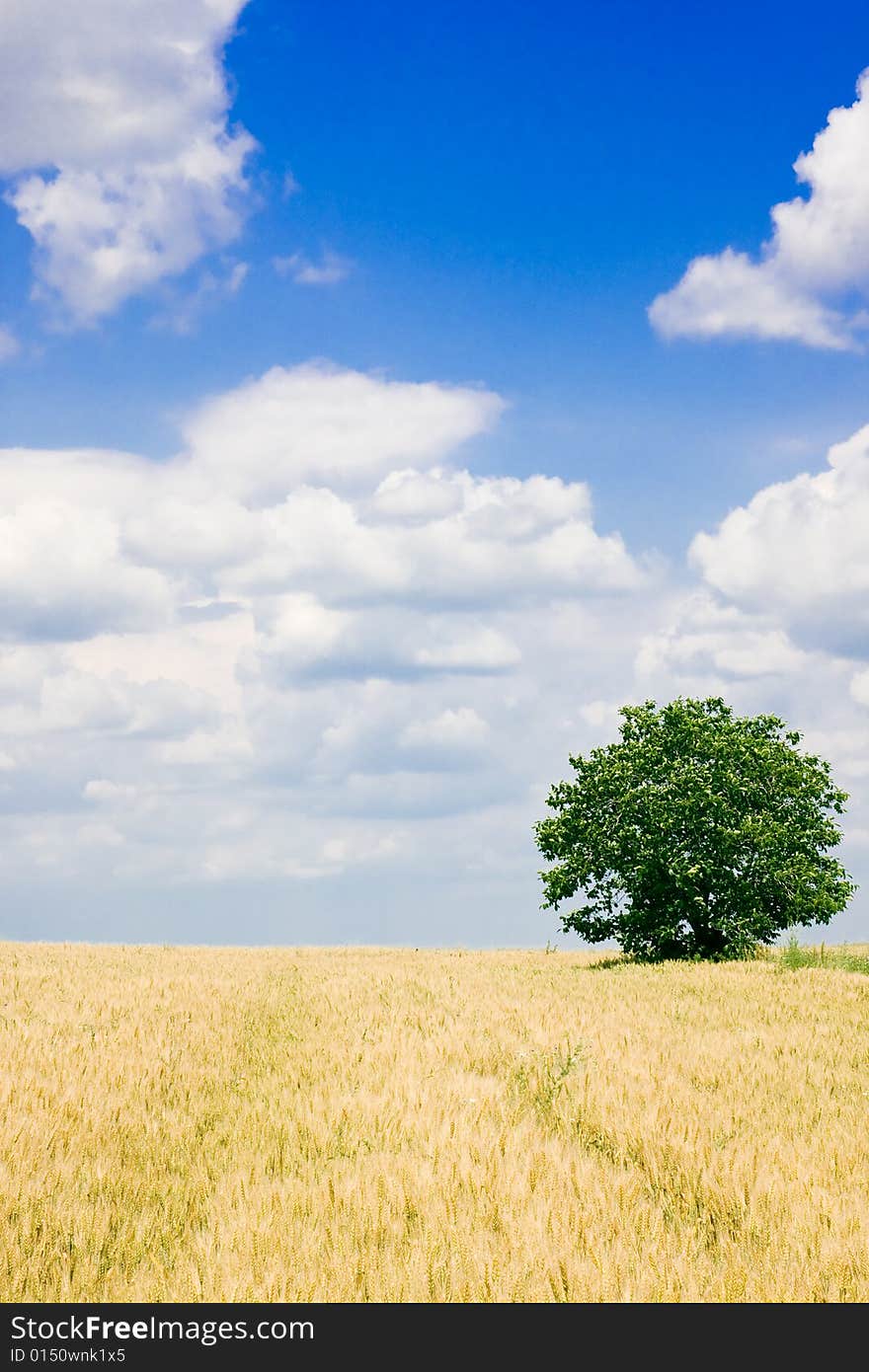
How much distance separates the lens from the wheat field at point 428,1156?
628 cm

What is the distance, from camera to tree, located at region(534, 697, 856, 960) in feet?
101

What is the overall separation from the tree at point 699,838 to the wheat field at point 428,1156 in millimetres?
13359

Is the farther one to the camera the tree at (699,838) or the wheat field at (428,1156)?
the tree at (699,838)

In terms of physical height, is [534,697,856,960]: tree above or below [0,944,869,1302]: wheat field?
above

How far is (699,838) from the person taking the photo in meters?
31.1

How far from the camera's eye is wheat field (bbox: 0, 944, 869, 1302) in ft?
20.6

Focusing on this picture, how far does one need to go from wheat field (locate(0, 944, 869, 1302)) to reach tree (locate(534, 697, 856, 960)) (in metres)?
→ 13.4

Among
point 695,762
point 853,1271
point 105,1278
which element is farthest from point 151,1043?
point 695,762

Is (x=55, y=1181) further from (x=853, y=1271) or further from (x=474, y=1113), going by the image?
(x=853, y=1271)

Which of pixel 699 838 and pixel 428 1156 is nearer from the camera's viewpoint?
pixel 428 1156

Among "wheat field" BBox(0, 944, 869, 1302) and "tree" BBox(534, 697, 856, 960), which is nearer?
"wheat field" BBox(0, 944, 869, 1302)

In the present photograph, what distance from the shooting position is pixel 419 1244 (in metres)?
6.51

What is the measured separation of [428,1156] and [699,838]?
79.4 ft

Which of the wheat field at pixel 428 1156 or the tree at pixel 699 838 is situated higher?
the tree at pixel 699 838
